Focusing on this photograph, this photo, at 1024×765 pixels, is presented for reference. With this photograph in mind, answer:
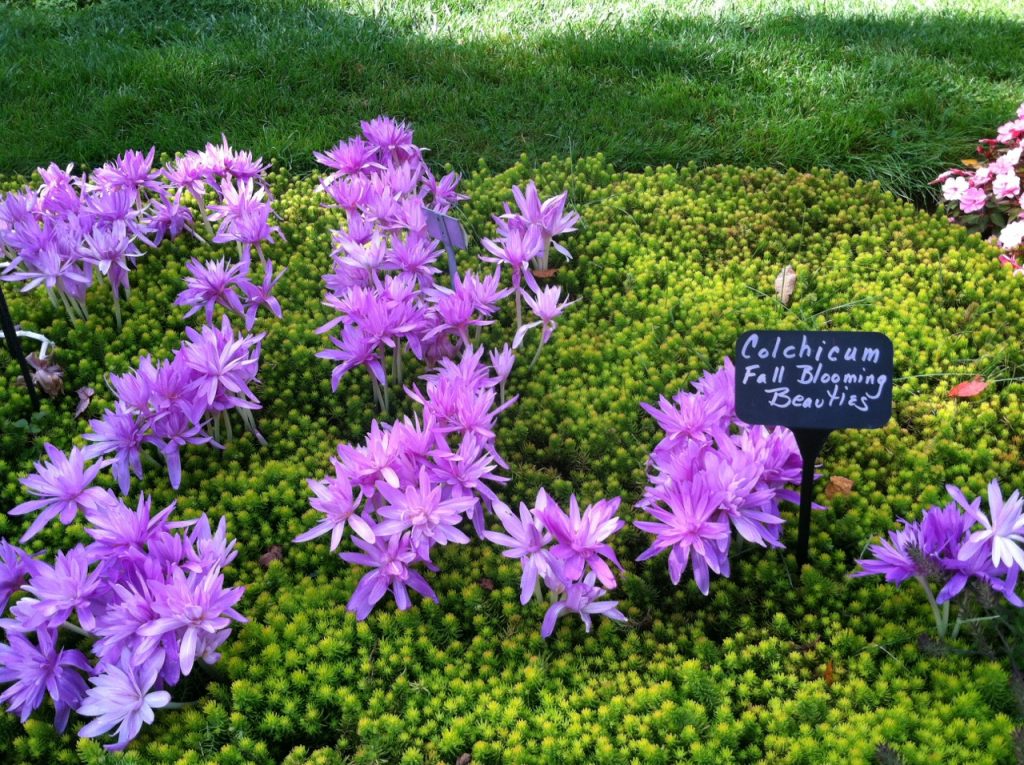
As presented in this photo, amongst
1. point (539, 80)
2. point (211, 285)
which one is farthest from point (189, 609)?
point (539, 80)

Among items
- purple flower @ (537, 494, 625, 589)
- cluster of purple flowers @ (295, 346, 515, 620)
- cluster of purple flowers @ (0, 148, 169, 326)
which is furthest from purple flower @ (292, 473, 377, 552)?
cluster of purple flowers @ (0, 148, 169, 326)

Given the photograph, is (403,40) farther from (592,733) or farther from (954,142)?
(592,733)

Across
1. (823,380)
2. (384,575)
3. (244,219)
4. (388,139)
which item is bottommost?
(384,575)

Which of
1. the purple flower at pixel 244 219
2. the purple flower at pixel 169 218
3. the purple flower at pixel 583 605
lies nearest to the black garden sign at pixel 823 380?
the purple flower at pixel 583 605

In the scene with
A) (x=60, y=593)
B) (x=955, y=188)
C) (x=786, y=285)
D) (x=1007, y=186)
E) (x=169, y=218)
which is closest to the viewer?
(x=60, y=593)

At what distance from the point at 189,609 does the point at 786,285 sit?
107 inches

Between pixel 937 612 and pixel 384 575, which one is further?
pixel 384 575

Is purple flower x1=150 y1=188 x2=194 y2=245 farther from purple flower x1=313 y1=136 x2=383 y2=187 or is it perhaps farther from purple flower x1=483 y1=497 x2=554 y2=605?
purple flower x1=483 y1=497 x2=554 y2=605

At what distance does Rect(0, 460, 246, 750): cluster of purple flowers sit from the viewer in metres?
2.00

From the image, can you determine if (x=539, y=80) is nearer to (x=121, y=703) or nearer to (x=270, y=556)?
(x=270, y=556)

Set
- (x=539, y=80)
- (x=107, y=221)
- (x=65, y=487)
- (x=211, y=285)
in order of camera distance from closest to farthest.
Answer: (x=65, y=487) < (x=211, y=285) < (x=107, y=221) < (x=539, y=80)

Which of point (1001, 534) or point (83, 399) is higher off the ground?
point (1001, 534)

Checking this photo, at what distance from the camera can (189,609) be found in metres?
2.02

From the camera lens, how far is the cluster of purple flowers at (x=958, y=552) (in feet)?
6.63
